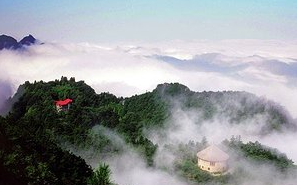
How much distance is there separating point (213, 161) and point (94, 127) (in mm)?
16585

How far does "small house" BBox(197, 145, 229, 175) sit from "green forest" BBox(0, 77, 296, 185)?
1.21 m

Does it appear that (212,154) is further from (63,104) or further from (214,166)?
(63,104)

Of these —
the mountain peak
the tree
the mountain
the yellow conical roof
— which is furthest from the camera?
the mountain peak

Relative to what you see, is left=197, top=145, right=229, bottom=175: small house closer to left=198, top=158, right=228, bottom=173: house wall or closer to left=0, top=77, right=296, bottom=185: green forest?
left=198, top=158, right=228, bottom=173: house wall

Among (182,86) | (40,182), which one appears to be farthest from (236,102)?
(40,182)

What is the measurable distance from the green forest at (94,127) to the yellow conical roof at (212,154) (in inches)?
61.1

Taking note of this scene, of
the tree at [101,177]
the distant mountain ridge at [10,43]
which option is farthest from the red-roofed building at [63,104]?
the distant mountain ridge at [10,43]

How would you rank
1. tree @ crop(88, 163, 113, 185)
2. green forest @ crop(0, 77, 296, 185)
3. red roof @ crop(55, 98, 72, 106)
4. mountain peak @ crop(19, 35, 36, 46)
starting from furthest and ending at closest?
mountain peak @ crop(19, 35, 36, 46) < red roof @ crop(55, 98, 72, 106) < green forest @ crop(0, 77, 296, 185) < tree @ crop(88, 163, 113, 185)

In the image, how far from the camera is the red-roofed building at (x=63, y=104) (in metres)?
66.1

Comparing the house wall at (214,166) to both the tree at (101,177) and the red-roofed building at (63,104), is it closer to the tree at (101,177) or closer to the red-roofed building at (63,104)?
the red-roofed building at (63,104)

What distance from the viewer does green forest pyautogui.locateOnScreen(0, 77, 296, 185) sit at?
26.5 metres

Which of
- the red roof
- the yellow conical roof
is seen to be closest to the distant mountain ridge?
the red roof

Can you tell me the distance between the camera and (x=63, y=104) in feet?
222

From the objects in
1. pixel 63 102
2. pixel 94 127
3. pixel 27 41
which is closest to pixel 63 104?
pixel 63 102
